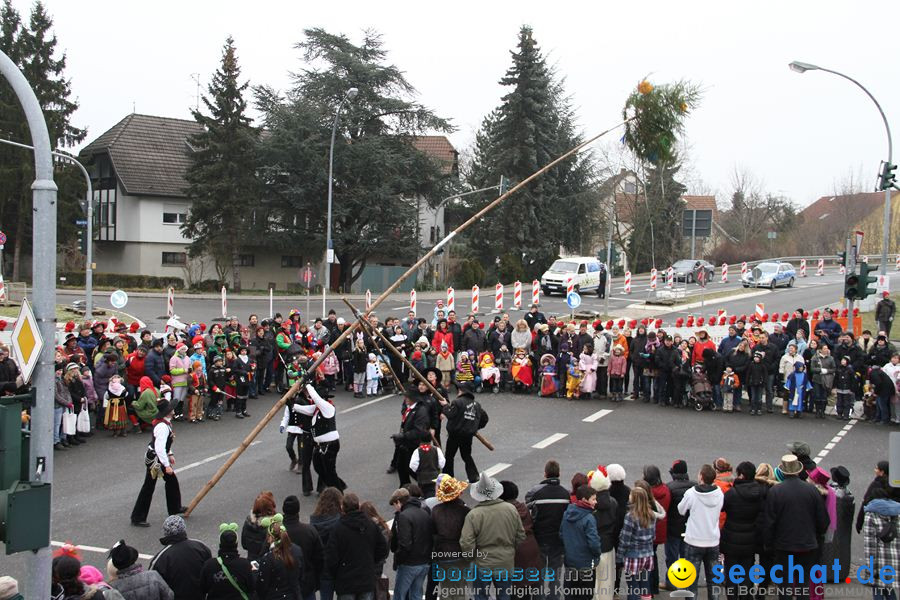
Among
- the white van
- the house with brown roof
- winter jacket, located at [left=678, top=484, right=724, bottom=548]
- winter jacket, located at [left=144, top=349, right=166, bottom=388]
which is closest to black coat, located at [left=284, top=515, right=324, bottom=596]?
winter jacket, located at [left=678, top=484, right=724, bottom=548]

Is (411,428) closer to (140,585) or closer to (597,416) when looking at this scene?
(140,585)

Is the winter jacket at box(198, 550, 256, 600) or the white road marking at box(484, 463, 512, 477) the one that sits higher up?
the winter jacket at box(198, 550, 256, 600)

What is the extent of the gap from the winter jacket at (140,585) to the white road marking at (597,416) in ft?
38.9

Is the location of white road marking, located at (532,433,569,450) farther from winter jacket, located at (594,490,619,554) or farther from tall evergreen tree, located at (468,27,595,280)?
tall evergreen tree, located at (468,27,595,280)

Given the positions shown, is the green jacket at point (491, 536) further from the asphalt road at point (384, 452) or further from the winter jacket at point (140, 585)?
the asphalt road at point (384, 452)

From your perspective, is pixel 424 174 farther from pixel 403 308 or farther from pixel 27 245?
pixel 27 245

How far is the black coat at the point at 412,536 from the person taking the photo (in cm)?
744

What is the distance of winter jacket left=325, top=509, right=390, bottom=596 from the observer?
23.6 feet

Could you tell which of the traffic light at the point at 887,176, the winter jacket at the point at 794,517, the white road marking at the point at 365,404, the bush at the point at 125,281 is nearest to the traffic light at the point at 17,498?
the winter jacket at the point at 794,517

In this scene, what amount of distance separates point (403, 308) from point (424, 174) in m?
11.4

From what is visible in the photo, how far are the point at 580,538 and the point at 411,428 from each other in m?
4.24

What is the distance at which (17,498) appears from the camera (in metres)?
5.13

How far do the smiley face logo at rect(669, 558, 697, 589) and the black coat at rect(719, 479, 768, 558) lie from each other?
1.59ft

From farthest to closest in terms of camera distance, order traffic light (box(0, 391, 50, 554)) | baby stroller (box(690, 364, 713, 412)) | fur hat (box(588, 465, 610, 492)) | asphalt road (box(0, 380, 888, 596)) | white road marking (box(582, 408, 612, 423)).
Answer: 1. baby stroller (box(690, 364, 713, 412))
2. white road marking (box(582, 408, 612, 423))
3. asphalt road (box(0, 380, 888, 596))
4. fur hat (box(588, 465, 610, 492))
5. traffic light (box(0, 391, 50, 554))
